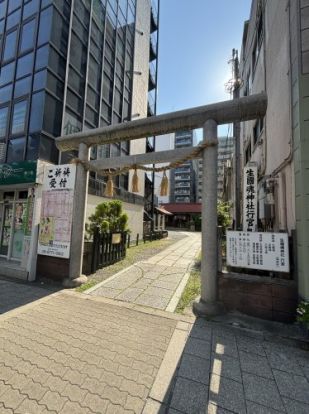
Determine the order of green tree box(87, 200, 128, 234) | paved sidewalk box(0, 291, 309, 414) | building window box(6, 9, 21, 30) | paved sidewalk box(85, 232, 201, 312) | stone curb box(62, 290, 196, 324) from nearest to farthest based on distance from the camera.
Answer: paved sidewalk box(0, 291, 309, 414)
stone curb box(62, 290, 196, 324)
paved sidewalk box(85, 232, 201, 312)
green tree box(87, 200, 128, 234)
building window box(6, 9, 21, 30)

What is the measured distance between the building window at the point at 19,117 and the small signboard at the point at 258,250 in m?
8.87

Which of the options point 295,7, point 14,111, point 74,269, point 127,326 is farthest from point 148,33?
point 127,326

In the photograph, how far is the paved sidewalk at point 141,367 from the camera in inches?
94.2

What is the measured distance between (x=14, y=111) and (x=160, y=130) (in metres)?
7.14

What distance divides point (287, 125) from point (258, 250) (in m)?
3.11

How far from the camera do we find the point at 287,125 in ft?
16.7

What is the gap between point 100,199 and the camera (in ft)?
37.5

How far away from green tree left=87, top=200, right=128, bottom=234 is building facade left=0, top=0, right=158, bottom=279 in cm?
96

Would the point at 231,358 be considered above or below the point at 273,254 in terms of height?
below

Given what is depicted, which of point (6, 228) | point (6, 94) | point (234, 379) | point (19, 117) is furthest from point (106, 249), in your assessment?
point (6, 94)

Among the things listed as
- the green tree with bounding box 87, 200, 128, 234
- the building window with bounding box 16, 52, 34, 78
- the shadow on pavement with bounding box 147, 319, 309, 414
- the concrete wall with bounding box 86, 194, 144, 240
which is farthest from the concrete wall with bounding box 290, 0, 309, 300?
the concrete wall with bounding box 86, 194, 144, 240

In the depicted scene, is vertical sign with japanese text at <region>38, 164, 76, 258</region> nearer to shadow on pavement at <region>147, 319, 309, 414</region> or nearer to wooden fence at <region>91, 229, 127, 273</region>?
wooden fence at <region>91, 229, 127, 273</region>

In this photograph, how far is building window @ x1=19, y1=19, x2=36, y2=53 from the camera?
29.9ft

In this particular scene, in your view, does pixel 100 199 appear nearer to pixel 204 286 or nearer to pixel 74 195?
pixel 74 195
